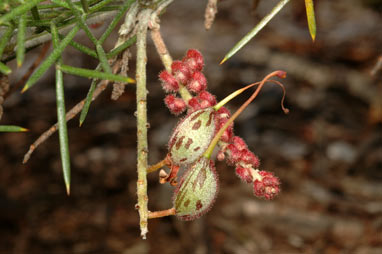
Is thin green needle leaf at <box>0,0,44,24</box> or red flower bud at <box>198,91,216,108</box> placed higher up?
thin green needle leaf at <box>0,0,44,24</box>

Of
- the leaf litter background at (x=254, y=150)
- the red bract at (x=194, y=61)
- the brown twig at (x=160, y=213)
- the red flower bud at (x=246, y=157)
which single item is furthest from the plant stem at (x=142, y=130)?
the leaf litter background at (x=254, y=150)

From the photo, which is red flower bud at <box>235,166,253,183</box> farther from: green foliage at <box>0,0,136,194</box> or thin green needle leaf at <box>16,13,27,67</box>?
thin green needle leaf at <box>16,13,27,67</box>

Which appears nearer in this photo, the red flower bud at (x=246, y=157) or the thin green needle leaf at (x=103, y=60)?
the thin green needle leaf at (x=103, y=60)

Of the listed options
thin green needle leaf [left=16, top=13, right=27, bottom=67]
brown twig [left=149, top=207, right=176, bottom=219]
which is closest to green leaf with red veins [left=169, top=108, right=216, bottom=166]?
brown twig [left=149, top=207, right=176, bottom=219]

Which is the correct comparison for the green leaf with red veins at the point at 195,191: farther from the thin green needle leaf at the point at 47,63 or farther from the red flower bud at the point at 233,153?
the thin green needle leaf at the point at 47,63

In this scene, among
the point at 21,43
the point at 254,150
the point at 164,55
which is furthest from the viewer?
the point at 254,150

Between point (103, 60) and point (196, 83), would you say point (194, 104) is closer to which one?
point (196, 83)

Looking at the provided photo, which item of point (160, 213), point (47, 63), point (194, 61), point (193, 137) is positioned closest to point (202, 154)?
point (193, 137)
